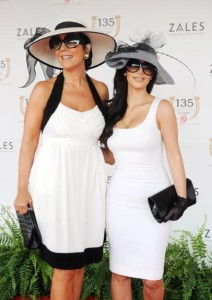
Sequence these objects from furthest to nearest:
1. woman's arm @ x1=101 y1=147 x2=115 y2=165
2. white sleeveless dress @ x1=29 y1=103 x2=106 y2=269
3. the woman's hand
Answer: woman's arm @ x1=101 y1=147 x2=115 y2=165 → the woman's hand → white sleeveless dress @ x1=29 y1=103 x2=106 y2=269

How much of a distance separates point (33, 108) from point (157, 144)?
2.24 feet

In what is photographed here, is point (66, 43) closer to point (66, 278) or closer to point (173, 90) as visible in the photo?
point (66, 278)

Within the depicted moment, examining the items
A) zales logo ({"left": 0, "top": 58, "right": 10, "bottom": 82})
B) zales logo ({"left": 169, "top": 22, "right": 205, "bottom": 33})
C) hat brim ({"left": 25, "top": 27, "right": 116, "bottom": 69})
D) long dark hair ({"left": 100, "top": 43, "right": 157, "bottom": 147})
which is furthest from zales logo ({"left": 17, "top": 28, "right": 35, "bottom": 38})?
long dark hair ({"left": 100, "top": 43, "right": 157, "bottom": 147})

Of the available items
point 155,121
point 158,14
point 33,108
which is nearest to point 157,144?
point 155,121

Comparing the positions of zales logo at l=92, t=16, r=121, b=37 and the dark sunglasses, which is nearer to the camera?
the dark sunglasses

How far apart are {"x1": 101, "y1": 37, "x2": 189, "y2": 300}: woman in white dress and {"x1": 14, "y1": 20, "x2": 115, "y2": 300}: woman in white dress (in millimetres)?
93

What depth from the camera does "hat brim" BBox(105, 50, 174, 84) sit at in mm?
2365

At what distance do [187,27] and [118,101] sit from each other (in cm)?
160

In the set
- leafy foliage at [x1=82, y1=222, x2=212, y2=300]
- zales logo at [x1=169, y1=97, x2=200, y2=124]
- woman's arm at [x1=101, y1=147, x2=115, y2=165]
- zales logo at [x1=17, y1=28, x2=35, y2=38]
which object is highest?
zales logo at [x1=17, y1=28, x2=35, y2=38]

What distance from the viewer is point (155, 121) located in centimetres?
239

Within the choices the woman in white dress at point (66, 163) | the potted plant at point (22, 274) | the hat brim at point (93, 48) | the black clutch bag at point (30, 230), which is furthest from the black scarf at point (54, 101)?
the potted plant at point (22, 274)

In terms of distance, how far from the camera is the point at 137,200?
2.45 meters

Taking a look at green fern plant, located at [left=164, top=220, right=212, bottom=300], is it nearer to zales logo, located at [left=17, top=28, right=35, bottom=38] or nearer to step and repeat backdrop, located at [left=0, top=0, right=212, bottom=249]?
step and repeat backdrop, located at [left=0, top=0, right=212, bottom=249]

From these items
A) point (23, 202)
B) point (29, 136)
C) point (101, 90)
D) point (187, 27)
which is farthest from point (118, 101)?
point (187, 27)
